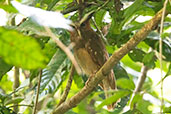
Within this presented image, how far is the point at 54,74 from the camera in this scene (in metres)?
2.11

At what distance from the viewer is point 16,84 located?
279 cm

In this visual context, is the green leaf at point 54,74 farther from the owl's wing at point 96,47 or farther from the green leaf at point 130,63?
the green leaf at point 130,63

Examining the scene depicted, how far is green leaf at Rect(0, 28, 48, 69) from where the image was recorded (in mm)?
575

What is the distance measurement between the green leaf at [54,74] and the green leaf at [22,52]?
1.44 metres

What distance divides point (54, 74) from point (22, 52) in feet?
5.03

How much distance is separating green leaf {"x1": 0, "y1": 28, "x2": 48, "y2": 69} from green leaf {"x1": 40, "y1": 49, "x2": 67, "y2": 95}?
1.44 metres

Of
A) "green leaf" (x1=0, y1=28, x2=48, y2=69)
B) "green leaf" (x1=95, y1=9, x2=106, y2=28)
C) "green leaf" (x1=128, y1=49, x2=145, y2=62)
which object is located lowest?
"green leaf" (x1=128, y1=49, x2=145, y2=62)

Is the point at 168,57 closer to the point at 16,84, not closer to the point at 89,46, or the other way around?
the point at 89,46

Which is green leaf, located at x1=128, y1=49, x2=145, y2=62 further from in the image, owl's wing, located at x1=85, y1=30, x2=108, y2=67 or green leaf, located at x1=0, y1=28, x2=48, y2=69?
green leaf, located at x1=0, y1=28, x2=48, y2=69

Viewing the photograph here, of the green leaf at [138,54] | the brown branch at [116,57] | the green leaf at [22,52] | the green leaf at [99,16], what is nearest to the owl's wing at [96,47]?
the green leaf at [138,54]

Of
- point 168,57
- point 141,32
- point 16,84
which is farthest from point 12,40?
point 16,84

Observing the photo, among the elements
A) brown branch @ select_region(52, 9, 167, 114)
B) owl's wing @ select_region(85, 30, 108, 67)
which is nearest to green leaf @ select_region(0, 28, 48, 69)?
brown branch @ select_region(52, 9, 167, 114)

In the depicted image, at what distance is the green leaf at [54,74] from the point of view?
2.04 metres

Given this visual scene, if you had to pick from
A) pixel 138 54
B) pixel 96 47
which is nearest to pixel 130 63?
pixel 96 47
